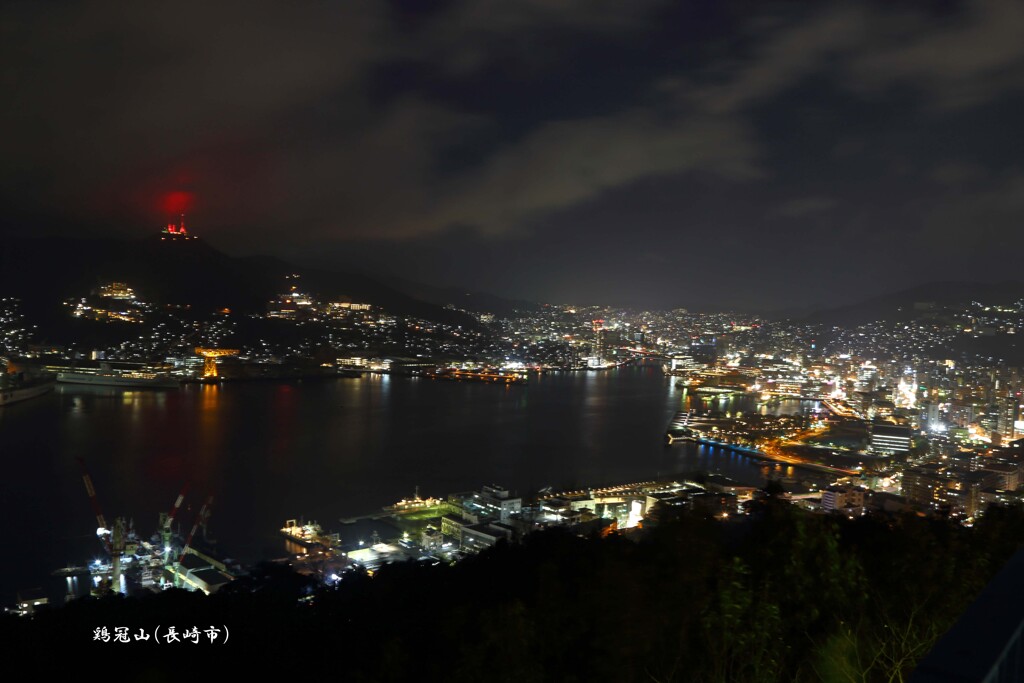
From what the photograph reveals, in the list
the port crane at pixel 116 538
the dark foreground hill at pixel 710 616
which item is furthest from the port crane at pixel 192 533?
the dark foreground hill at pixel 710 616

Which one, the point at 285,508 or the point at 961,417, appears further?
the point at 961,417

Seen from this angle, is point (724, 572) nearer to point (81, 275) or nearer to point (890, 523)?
point (890, 523)

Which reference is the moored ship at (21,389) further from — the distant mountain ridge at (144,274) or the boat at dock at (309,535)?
the boat at dock at (309,535)

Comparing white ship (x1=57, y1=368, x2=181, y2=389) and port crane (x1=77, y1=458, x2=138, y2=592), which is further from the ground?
white ship (x1=57, y1=368, x2=181, y2=389)

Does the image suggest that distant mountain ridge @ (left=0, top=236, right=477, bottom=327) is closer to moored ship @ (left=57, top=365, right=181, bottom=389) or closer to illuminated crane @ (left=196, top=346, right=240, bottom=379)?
illuminated crane @ (left=196, top=346, right=240, bottom=379)

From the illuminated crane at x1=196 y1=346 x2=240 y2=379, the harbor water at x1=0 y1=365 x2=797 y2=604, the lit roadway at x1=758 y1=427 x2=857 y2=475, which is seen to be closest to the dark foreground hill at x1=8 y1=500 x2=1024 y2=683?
the harbor water at x1=0 y1=365 x2=797 y2=604

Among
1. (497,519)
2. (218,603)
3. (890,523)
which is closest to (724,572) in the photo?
(890,523)
